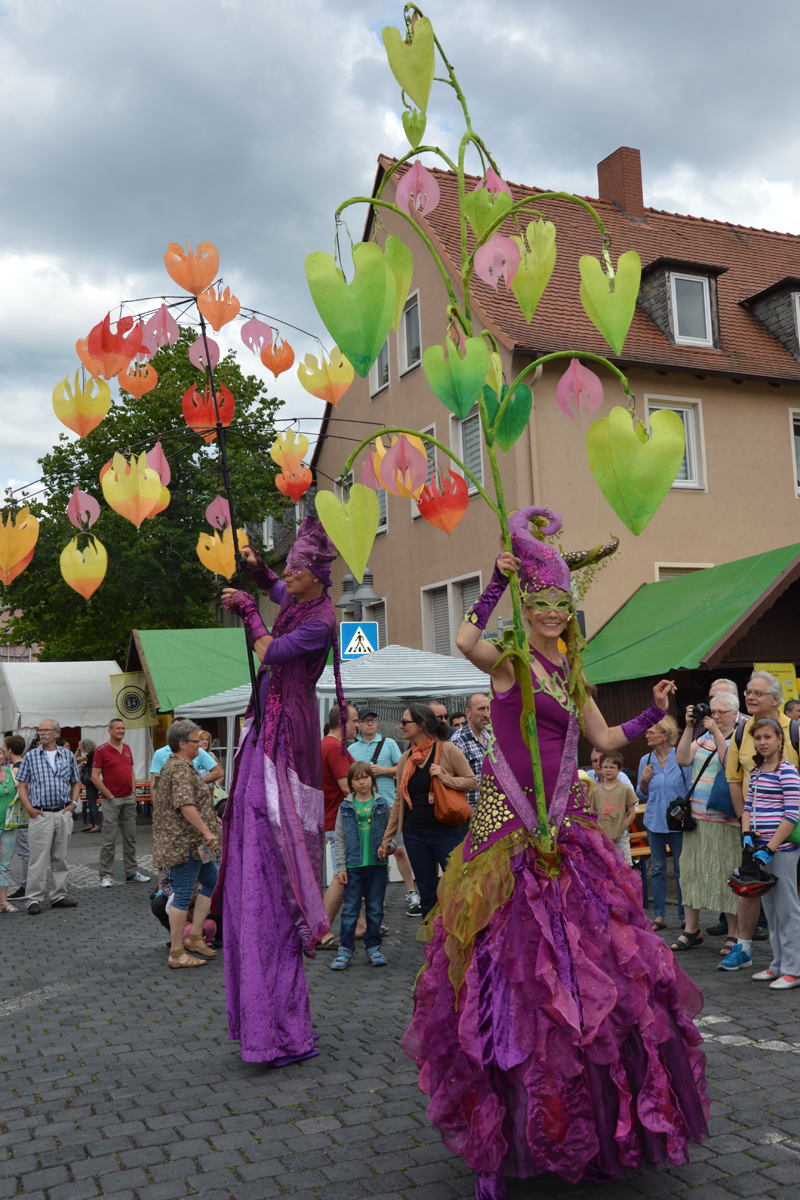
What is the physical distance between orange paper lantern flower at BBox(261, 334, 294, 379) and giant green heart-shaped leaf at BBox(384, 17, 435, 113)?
229 cm

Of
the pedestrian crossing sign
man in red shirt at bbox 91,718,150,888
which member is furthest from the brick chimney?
man in red shirt at bbox 91,718,150,888

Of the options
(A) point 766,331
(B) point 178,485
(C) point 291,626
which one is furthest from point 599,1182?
(B) point 178,485

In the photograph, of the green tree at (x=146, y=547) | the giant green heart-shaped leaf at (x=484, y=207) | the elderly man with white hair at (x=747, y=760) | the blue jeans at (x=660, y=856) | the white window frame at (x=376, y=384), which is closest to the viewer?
the giant green heart-shaped leaf at (x=484, y=207)

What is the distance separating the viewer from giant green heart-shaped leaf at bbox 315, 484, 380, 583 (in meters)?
3.30

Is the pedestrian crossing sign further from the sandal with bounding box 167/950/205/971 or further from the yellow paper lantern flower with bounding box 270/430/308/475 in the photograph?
the yellow paper lantern flower with bounding box 270/430/308/475

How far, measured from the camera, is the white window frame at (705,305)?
19.7 m

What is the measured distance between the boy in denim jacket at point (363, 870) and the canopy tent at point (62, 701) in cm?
1747

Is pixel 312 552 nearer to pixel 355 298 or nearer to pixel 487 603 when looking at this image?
pixel 487 603

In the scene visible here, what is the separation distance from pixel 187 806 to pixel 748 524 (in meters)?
14.4

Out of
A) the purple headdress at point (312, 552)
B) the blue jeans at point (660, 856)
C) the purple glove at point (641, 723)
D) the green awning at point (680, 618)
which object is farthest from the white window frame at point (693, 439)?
the purple glove at point (641, 723)

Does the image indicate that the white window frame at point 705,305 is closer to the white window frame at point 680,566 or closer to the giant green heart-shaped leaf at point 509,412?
the white window frame at point 680,566

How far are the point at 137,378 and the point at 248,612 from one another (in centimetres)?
146

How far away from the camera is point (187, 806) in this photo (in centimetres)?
788

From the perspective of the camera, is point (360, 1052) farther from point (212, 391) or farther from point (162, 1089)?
point (212, 391)
